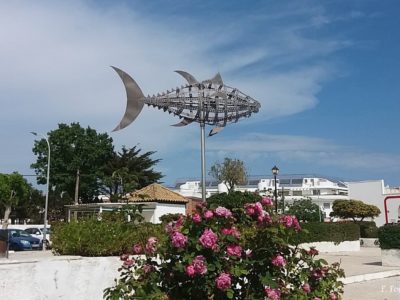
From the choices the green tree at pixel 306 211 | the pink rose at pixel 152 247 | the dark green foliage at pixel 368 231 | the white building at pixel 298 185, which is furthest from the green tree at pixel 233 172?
the pink rose at pixel 152 247

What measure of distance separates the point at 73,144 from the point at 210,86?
24.2 m

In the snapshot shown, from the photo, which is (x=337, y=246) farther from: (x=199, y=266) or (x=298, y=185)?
(x=298, y=185)

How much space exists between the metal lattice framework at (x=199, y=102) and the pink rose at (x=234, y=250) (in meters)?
25.5

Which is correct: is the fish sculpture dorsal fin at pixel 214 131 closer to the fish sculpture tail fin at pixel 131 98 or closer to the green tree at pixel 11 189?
the fish sculpture tail fin at pixel 131 98

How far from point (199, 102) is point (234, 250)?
2655 cm

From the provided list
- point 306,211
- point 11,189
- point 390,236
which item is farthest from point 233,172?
point 390,236

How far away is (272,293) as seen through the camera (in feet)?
13.8

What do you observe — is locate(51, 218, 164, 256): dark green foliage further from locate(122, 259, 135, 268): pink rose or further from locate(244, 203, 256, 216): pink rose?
locate(244, 203, 256, 216): pink rose

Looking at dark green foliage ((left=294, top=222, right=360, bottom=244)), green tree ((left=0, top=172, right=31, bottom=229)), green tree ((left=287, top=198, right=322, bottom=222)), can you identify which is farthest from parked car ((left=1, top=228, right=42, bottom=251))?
green tree ((left=287, top=198, right=322, bottom=222))

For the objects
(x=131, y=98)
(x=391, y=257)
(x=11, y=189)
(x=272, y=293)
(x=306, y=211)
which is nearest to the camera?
(x=272, y=293)

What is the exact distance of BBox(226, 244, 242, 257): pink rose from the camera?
4.24 m

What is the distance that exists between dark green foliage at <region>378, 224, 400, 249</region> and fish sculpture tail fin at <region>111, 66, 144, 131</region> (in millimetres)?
18152

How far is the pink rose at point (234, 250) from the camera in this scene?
13.9 feet

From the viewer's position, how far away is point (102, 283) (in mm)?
7734
